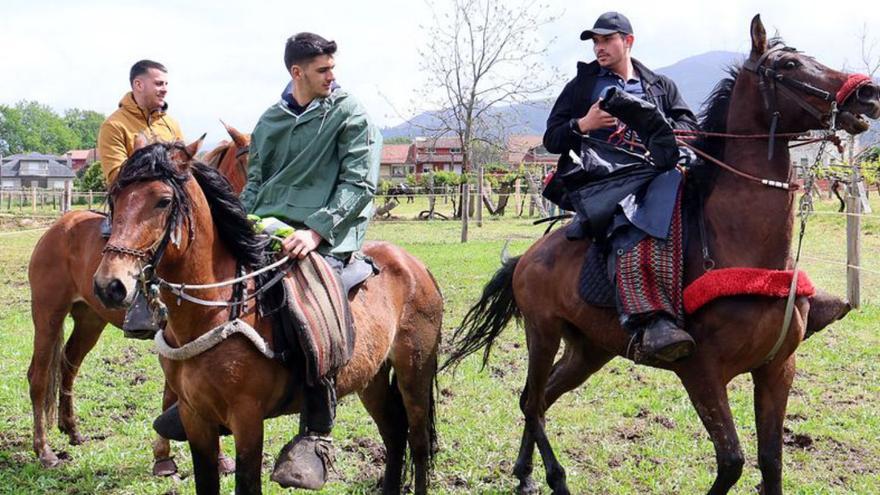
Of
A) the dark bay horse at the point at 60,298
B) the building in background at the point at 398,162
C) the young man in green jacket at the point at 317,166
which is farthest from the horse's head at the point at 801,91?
the building in background at the point at 398,162

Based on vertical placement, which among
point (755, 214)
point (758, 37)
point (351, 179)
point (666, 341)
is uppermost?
point (758, 37)

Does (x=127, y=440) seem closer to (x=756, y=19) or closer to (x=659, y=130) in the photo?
(x=659, y=130)

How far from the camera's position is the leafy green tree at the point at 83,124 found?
117812mm

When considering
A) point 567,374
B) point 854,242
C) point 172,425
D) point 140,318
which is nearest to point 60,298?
point 172,425

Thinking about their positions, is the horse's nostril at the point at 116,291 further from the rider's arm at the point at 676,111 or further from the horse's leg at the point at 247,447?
the rider's arm at the point at 676,111

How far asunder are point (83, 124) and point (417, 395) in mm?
129124

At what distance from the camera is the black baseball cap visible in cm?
434

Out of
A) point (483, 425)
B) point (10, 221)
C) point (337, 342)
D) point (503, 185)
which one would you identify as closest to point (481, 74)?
point (503, 185)

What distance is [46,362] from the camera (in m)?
5.30

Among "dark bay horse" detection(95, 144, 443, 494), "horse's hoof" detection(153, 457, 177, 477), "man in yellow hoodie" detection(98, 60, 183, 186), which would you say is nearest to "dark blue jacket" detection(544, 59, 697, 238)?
"dark bay horse" detection(95, 144, 443, 494)

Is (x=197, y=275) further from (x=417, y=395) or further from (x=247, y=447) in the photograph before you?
(x=417, y=395)

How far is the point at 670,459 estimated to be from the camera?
16.5ft

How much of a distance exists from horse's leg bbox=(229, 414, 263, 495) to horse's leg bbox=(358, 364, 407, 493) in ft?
3.80

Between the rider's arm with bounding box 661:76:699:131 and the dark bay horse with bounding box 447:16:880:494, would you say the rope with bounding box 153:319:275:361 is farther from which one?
the rider's arm with bounding box 661:76:699:131
